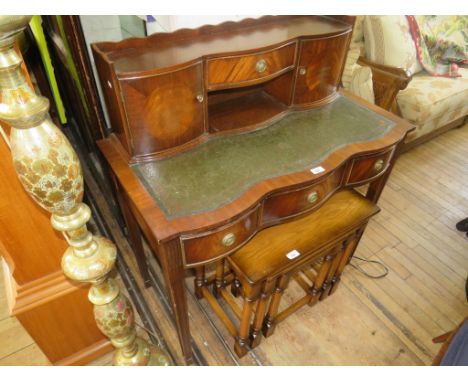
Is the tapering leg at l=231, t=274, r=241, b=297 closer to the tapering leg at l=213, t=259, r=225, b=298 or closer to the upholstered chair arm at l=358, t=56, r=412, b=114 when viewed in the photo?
the tapering leg at l=213, t=259, r=225, b=298

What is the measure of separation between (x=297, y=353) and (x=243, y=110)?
1268 millimetres

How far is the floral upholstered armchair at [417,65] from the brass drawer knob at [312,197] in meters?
1.23

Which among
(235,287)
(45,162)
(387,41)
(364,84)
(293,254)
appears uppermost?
(45,162)

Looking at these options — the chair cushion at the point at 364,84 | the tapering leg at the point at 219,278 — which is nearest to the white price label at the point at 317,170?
the tapering leg at the point at 219,278

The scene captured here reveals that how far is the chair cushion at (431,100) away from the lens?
2.71 meters

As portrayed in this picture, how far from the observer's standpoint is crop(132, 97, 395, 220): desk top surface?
1.15m

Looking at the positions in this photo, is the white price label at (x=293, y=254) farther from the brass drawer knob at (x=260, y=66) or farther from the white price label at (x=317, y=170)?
the brass drawer knob at (x=260, y=66)

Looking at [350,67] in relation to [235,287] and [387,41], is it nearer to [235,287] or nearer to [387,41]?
[387,41]

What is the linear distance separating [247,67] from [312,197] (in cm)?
59

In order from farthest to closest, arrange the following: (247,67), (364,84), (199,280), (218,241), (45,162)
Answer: (364,84), (199,280), (247,67), (218,241), (45,162)

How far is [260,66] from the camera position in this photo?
129 centimetres

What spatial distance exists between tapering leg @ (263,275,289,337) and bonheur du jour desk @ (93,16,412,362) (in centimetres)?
28

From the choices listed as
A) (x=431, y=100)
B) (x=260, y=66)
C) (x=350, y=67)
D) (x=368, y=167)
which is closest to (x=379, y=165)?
(x=368, y=167)

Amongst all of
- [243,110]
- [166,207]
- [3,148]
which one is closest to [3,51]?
[3,148]
